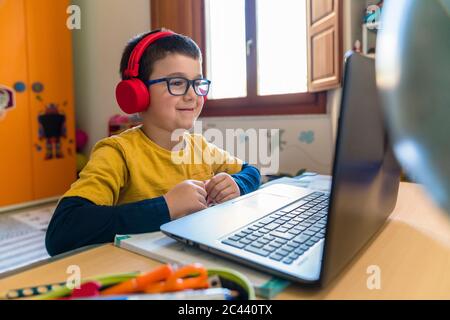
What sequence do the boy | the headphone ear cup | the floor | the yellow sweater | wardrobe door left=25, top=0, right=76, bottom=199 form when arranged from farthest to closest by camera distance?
wardrobe door left=25, top=0, right=76, bottom=199
the floor
the headphone ear cup
the yellow sweater
the boy

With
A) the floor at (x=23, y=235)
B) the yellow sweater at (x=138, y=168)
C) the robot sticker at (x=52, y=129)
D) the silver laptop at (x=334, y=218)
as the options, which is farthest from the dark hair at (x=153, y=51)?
the robot sticker at (x=52, y=129)

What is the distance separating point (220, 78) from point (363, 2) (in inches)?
44.5

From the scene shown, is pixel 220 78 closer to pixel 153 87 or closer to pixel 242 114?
pixel 242 114

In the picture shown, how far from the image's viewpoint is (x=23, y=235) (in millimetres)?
2133

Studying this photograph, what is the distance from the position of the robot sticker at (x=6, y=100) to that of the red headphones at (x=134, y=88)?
2.12 metres

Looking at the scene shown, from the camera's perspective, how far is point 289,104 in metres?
2.20

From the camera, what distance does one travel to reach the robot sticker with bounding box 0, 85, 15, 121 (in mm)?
2512

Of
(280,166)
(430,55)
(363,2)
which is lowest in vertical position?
(280,166)

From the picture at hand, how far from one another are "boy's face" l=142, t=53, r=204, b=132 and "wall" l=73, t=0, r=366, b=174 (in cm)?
124

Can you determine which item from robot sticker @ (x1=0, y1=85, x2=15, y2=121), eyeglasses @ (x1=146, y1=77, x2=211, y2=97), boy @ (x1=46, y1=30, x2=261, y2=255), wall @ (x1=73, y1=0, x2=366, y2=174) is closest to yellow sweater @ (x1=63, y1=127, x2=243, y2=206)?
boy @ (x1=46, y1=30, x2=261, y2=255)

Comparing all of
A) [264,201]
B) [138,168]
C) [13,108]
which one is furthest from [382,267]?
[13,108]

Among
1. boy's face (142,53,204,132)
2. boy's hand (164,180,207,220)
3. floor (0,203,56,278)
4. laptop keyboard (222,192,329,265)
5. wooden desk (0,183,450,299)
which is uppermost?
boy's face (142,53,204,132)

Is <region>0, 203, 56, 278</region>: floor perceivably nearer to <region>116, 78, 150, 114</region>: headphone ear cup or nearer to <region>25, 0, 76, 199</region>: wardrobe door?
<region>25, 0, 76, 199</region>: wardrobe door
